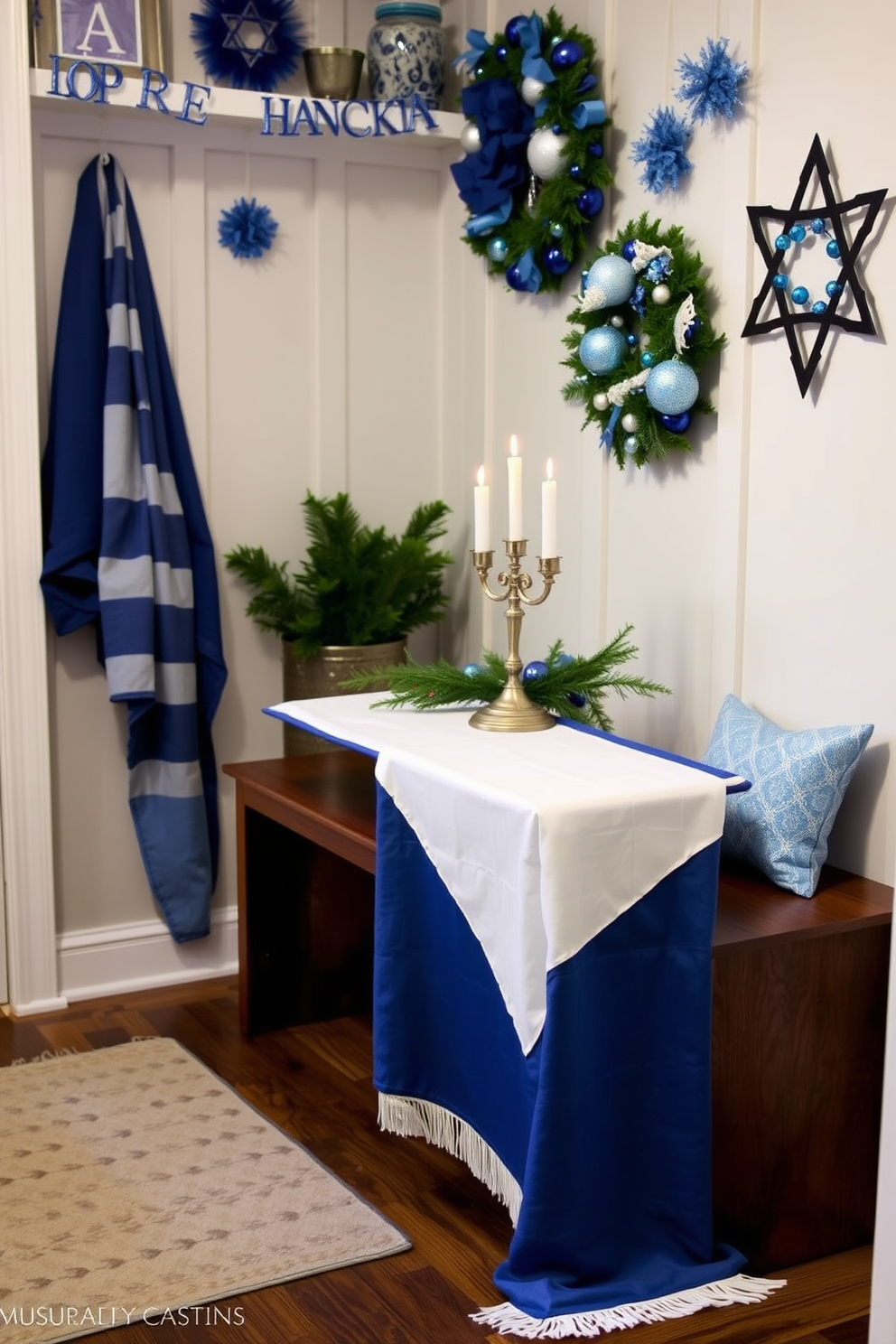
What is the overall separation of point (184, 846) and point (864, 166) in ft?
6.94

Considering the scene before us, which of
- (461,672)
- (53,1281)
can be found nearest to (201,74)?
(461,672)

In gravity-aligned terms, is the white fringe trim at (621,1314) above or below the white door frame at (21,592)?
below

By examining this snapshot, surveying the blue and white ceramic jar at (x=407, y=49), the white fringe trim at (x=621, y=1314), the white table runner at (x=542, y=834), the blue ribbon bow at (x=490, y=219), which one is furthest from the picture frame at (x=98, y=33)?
the white fringe trim at (x=621, y=1314)

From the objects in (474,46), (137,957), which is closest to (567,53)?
(474,46)

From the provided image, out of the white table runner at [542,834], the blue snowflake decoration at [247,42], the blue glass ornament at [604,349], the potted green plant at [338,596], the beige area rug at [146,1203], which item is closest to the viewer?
the white table runner at [542,834]

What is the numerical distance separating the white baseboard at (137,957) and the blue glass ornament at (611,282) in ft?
5.79

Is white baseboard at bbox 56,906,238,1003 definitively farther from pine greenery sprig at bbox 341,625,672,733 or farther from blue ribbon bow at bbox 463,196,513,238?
blue ribbon bow at bbox 463,196,513,238

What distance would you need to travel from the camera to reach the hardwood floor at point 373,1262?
208 cm

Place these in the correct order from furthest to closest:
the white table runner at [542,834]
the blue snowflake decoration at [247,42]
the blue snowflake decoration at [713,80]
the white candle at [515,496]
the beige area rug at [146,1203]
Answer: the blue snowflake decoration at [247,42] → the blue snowflake decoration at [713,80] → the white candle at [515,496] → the beige area rug at [146,1203] → the white table runner at [542,834]

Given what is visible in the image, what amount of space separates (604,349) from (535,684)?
27.5 inches

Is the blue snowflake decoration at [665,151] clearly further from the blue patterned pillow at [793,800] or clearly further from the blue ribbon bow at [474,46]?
the blue patterned pillow at [793,800]

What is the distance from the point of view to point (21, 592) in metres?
3.24

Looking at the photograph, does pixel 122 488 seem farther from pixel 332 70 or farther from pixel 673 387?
pixel 673 387

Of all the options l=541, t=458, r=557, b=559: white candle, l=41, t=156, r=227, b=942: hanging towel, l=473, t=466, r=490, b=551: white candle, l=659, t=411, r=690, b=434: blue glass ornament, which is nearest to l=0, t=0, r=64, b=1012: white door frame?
l=41, t=156, r=227, b=942: hanging towel
